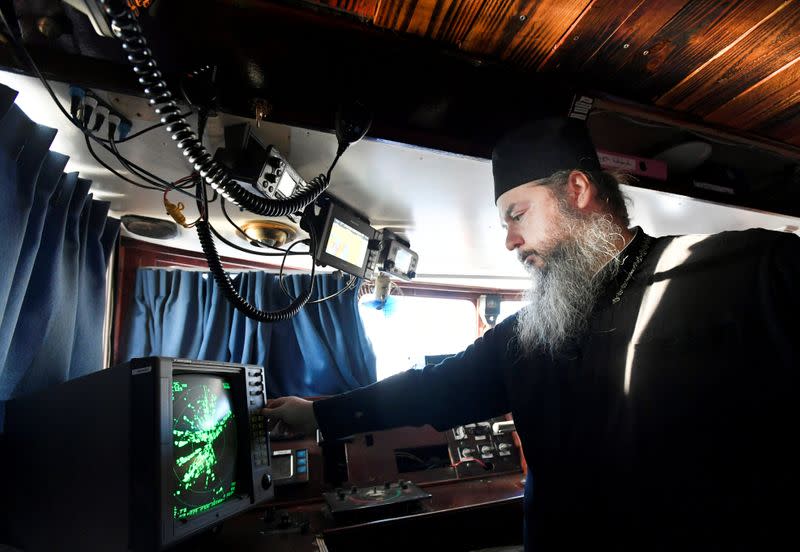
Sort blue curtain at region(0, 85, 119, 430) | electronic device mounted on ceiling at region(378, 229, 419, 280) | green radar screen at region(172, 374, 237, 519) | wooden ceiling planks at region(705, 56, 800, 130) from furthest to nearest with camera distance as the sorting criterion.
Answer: electronic device mounted on ceiling at region(378, 229, 419, 280) < wooden ceiling planks at region(705, 56, 800, 130) < blue curtain at region(0, 85, 119, 430) < green radar screen at region(172, 374, 237, 519)

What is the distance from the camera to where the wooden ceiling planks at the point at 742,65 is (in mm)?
1136

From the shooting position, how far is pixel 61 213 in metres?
1.42

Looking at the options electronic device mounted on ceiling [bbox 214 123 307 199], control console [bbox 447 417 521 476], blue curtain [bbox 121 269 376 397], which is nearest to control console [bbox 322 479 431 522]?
control console [bbox 447 417 521 476]

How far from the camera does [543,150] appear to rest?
1368 mm

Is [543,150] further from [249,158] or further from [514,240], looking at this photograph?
[249,158]

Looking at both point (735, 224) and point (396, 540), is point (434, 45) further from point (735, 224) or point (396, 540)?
point (735, 224)

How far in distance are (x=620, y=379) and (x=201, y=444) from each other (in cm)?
113

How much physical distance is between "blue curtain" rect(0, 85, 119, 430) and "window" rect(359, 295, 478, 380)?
144cm

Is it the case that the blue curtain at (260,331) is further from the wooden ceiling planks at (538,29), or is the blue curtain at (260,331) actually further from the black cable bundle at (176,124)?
the wooden ceiling planks at (538,29)

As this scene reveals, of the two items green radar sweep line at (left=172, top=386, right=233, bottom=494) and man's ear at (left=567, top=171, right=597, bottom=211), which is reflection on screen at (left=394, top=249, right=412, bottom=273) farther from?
green radar sweep line at (left=172, top=386, right=233, bottom=494)

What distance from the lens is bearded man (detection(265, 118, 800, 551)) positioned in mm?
911

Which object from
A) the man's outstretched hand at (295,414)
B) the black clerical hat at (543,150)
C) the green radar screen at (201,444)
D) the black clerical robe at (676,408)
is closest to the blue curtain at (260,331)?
the man's outstretched hand at (295,414)

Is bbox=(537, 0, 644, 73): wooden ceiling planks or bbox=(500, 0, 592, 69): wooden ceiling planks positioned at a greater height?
bbox=(500, 0, 592, 69): wooden ceiling planks

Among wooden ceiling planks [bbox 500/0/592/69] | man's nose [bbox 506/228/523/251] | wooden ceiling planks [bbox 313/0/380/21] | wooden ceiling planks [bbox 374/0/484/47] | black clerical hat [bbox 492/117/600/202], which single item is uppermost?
wooden ceiling planks [bbox 313/0/380/21]
